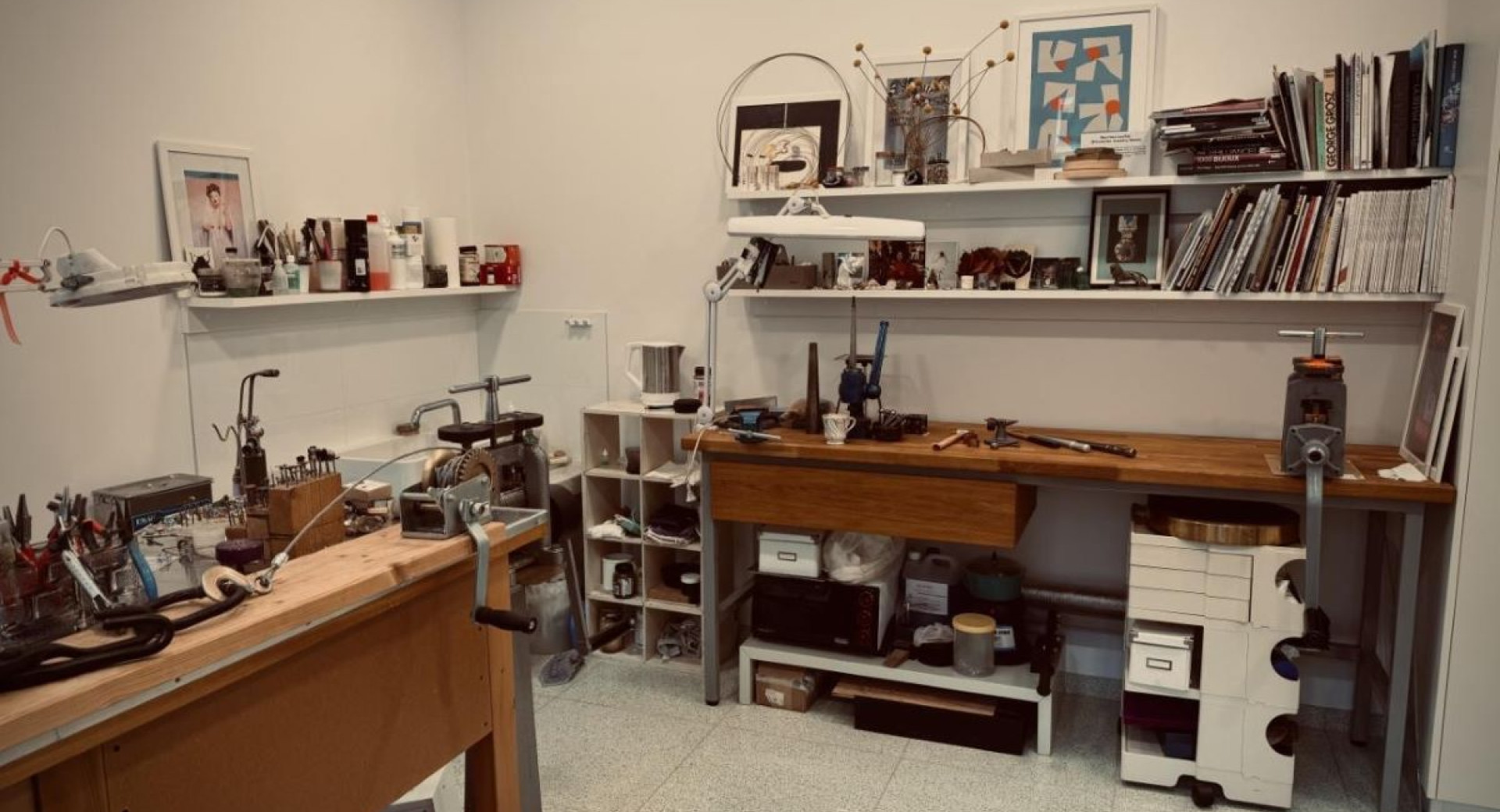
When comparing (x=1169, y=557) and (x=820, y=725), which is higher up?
(x=1169, y=557)

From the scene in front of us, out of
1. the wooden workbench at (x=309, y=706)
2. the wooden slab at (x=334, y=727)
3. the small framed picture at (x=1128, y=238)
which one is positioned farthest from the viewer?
the small framed picture at (x=1128, y=238)

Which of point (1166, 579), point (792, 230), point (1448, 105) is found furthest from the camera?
point (792, 230)

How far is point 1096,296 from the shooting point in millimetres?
3129

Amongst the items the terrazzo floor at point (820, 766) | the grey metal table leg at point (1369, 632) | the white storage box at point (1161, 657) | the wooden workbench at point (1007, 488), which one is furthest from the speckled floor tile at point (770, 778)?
the grey metal table leg at point (1369, 632)

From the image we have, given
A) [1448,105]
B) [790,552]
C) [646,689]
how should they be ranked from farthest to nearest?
1. [646,689]
2. [790,552]
3. [1448,105]

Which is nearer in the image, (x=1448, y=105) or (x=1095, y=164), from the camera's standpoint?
(x=1448, y=105)

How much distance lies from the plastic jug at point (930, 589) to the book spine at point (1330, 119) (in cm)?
170

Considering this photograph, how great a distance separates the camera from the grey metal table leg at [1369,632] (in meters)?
3.06

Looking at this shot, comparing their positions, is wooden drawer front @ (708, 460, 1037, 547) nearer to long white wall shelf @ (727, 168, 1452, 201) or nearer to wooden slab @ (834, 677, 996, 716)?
wooden slab @ (834, 677, 996, 716)

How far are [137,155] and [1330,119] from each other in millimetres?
3476

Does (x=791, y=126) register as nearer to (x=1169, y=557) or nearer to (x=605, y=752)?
(x=1169, y=557)

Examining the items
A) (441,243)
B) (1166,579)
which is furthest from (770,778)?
(441,243)

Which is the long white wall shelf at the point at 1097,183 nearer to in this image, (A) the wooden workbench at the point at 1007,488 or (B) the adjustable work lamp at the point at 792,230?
(B) the adjustable work lamp at the point at 792,230

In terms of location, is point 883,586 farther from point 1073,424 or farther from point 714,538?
point 1073,424
